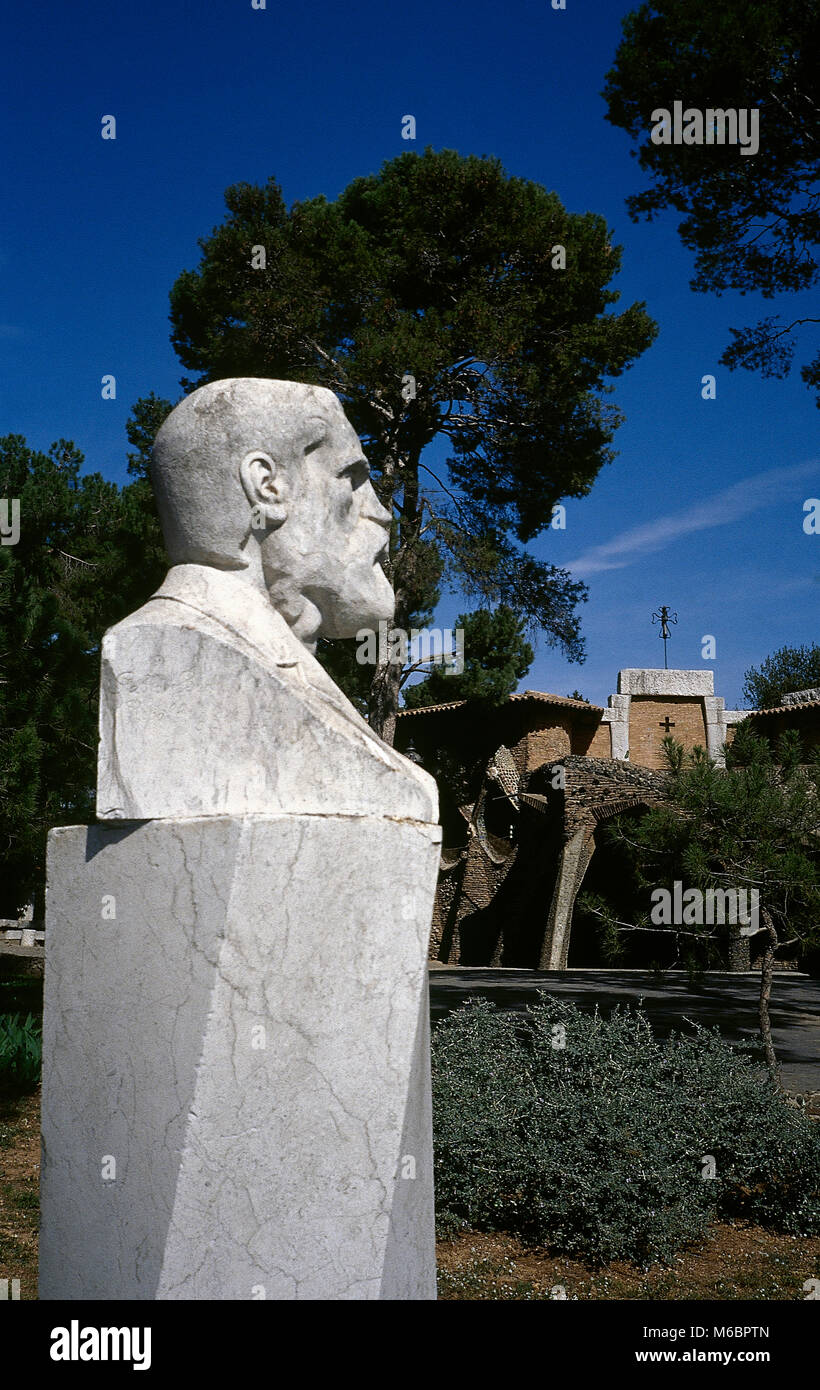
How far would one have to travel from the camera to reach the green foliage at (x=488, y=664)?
1394cm

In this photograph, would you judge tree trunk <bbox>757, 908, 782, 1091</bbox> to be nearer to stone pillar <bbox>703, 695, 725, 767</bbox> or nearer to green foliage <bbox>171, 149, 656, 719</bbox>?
green foliage <bbox>171, 149, 656, 719</bbox>

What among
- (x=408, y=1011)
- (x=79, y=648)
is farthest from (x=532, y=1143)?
(x=79, y=648)

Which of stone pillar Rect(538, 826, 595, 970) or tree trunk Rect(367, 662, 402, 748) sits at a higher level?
tree trunk Rect(367, 662, 402, 748)

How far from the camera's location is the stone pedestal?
6.74 ft

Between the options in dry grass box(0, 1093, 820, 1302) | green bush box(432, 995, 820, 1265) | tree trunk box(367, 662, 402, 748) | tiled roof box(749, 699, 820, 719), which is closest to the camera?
dry grass box(0, 1093, 820, 1302)

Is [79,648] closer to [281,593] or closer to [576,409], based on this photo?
[281,593]

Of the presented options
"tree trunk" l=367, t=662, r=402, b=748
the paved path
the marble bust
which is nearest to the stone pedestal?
the marble bust

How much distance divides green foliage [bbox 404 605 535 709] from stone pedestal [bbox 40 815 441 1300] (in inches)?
457

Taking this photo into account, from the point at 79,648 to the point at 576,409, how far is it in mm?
6285

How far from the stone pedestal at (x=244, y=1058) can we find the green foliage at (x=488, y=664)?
11.6 meters

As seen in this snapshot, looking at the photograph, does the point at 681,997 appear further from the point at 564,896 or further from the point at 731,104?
the point at 731,104

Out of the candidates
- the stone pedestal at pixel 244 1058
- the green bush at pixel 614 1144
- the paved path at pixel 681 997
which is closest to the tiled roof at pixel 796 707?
the paved path at pixel 681 997

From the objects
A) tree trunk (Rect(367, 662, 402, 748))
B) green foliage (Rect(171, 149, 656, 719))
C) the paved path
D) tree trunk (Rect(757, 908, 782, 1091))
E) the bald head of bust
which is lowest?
the paved path

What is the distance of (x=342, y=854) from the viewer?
2.18m
